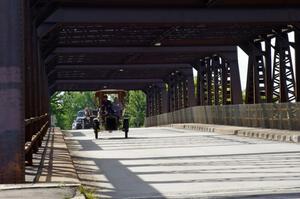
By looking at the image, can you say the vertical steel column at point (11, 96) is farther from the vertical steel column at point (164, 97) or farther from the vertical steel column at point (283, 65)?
the vertical steel column at point (164, 97)

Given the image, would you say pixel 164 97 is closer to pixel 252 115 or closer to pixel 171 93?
pixel 171 93

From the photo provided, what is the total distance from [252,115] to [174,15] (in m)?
7.29

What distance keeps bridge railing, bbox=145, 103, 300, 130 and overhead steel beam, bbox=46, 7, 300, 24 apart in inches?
141

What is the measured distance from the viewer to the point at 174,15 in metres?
25.8

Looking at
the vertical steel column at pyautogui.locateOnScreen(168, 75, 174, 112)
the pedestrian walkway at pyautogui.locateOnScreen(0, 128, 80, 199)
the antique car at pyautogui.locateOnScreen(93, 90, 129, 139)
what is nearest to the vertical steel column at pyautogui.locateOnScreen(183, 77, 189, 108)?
the vertical steel column at pyautogui.locateOnScreen(168, 75, 174, 112)

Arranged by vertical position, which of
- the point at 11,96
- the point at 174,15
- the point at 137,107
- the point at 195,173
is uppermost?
the point at 174,15

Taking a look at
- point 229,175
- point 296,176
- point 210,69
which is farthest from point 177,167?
point 210,69

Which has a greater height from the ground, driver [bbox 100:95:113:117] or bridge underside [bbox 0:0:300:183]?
bridge underside [bbox 0:0:300:183]

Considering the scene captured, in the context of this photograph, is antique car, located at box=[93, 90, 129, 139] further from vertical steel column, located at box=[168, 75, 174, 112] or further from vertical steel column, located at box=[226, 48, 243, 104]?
vertical steel column, located at box=[168, 75, 174, 112]

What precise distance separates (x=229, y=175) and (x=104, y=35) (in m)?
23.9

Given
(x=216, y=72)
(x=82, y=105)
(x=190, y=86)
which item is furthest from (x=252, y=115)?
(x=82, y=105)

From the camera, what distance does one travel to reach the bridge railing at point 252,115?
24828 mm

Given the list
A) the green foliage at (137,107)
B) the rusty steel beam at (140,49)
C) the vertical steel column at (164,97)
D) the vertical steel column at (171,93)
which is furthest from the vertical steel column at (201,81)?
the green foliage at (137,107)

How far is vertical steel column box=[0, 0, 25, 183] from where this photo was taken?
29.2ft
